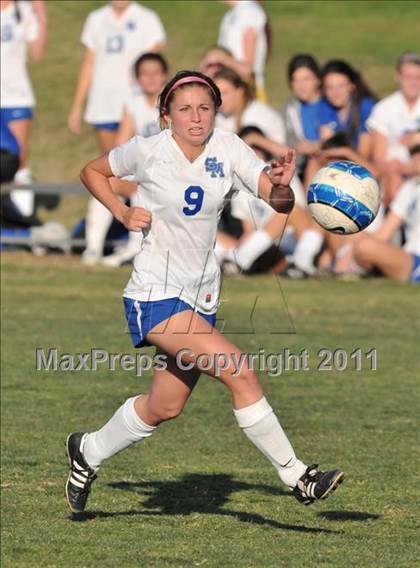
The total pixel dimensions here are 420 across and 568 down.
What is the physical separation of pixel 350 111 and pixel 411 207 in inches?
51.2

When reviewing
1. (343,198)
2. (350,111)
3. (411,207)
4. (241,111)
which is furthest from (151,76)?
(343,198)

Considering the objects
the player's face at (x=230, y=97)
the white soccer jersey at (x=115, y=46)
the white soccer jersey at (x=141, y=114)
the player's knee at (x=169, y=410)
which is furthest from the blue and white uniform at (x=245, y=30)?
the player's knee at (x=169, y=410)

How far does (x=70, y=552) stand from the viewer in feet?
19.9

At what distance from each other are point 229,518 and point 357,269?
746cm

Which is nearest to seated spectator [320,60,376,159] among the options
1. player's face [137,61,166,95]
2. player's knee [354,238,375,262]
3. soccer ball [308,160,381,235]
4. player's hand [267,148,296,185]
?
player's knee [354,238,375,262]

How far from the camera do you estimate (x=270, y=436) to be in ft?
20.3

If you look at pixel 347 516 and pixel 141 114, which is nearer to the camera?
pixel 347 516

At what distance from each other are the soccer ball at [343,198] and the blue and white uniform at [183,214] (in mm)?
354

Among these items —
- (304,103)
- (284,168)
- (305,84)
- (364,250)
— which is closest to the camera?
(284,168)

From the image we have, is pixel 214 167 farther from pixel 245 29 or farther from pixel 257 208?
pixel 245 29

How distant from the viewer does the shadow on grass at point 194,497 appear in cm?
666

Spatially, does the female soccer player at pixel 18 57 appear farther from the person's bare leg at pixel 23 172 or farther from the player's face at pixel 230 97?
the player's face at pixel 230 97

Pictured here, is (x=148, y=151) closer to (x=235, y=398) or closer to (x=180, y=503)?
(x=235, y=398)

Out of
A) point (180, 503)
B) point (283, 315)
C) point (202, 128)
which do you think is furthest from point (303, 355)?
point (202, 128)
